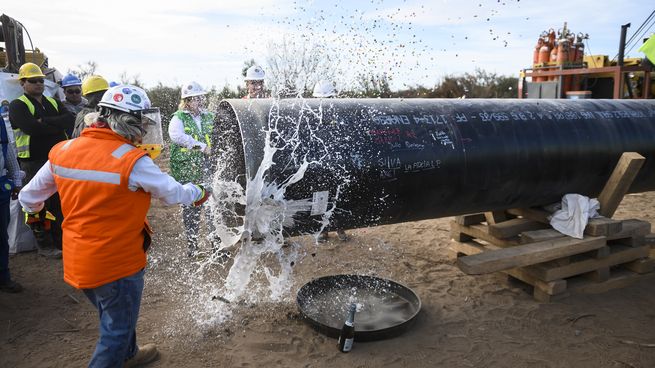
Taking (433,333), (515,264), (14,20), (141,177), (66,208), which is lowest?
(433,333)

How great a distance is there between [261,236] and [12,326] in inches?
89.0

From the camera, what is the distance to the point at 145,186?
8.31 feet

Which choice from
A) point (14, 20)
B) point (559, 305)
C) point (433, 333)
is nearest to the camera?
point (433, 333)

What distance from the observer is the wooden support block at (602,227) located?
431cm

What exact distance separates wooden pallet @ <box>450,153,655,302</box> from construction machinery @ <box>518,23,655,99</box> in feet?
22.0

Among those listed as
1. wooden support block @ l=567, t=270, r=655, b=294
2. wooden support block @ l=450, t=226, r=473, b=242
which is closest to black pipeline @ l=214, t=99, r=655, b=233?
wooden support block @ l=567, t=270, r=655, b=294

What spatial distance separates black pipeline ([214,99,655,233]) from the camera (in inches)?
123

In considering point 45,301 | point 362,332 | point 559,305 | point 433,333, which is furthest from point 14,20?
point 559,305

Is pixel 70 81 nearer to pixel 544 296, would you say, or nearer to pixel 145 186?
pixel 145 186

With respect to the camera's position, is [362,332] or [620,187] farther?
[620,187]

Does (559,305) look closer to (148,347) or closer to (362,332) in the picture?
(362,332)

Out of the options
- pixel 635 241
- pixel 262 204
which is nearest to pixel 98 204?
pixel 262 204

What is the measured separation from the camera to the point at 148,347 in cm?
327

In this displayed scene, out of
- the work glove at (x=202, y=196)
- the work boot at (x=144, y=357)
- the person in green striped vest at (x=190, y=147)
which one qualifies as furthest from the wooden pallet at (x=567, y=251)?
the person in green striped vest at (x=190, y=147)
